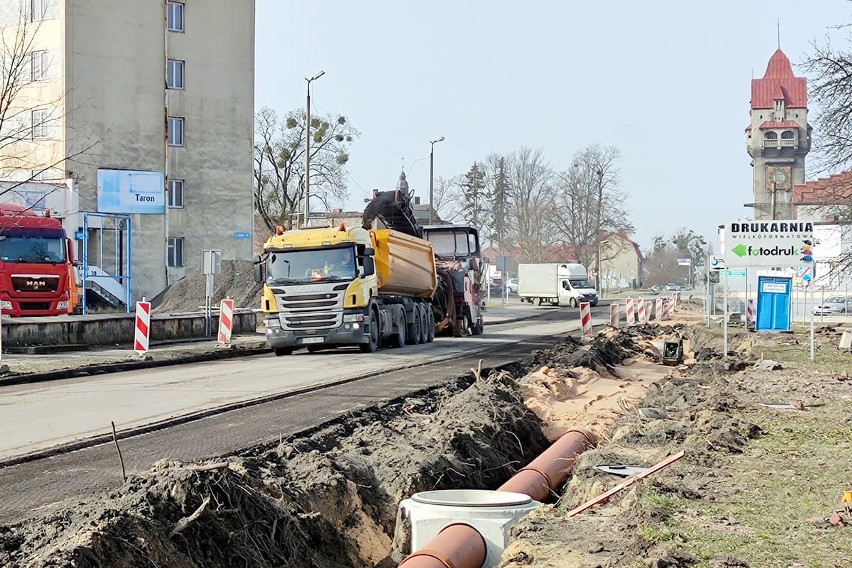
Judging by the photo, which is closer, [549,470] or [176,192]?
[549,470]

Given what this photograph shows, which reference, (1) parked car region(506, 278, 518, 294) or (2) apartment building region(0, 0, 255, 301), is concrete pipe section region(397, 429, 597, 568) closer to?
(2) apartment building region(0, 0, 255, 301)

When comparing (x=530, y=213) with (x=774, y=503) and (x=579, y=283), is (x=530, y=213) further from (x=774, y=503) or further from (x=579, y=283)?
(x=774, y=503)

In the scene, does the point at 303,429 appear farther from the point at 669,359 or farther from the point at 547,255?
the point at 547,255

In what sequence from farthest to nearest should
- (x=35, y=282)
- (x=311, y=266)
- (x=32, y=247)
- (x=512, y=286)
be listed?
(x=512, y=286) → (x=32, y=247) → (x=35, y=282) → (x=311, y=266)

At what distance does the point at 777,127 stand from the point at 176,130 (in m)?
94.1

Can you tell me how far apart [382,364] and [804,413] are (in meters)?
11.3

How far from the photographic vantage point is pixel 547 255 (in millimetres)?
110000

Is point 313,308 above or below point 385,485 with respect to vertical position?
above

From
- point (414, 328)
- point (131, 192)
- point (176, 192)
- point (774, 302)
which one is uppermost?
point (176, 192)

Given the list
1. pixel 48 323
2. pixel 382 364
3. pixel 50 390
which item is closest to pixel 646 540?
pixel 50 390

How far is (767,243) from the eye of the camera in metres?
24.5

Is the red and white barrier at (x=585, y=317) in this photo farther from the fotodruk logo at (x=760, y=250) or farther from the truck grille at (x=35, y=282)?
the truck grille at (x=35, y=282)

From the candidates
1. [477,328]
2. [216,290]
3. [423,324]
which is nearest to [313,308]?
[423,324]

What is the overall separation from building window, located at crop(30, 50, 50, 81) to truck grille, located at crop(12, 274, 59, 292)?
72.8ft
